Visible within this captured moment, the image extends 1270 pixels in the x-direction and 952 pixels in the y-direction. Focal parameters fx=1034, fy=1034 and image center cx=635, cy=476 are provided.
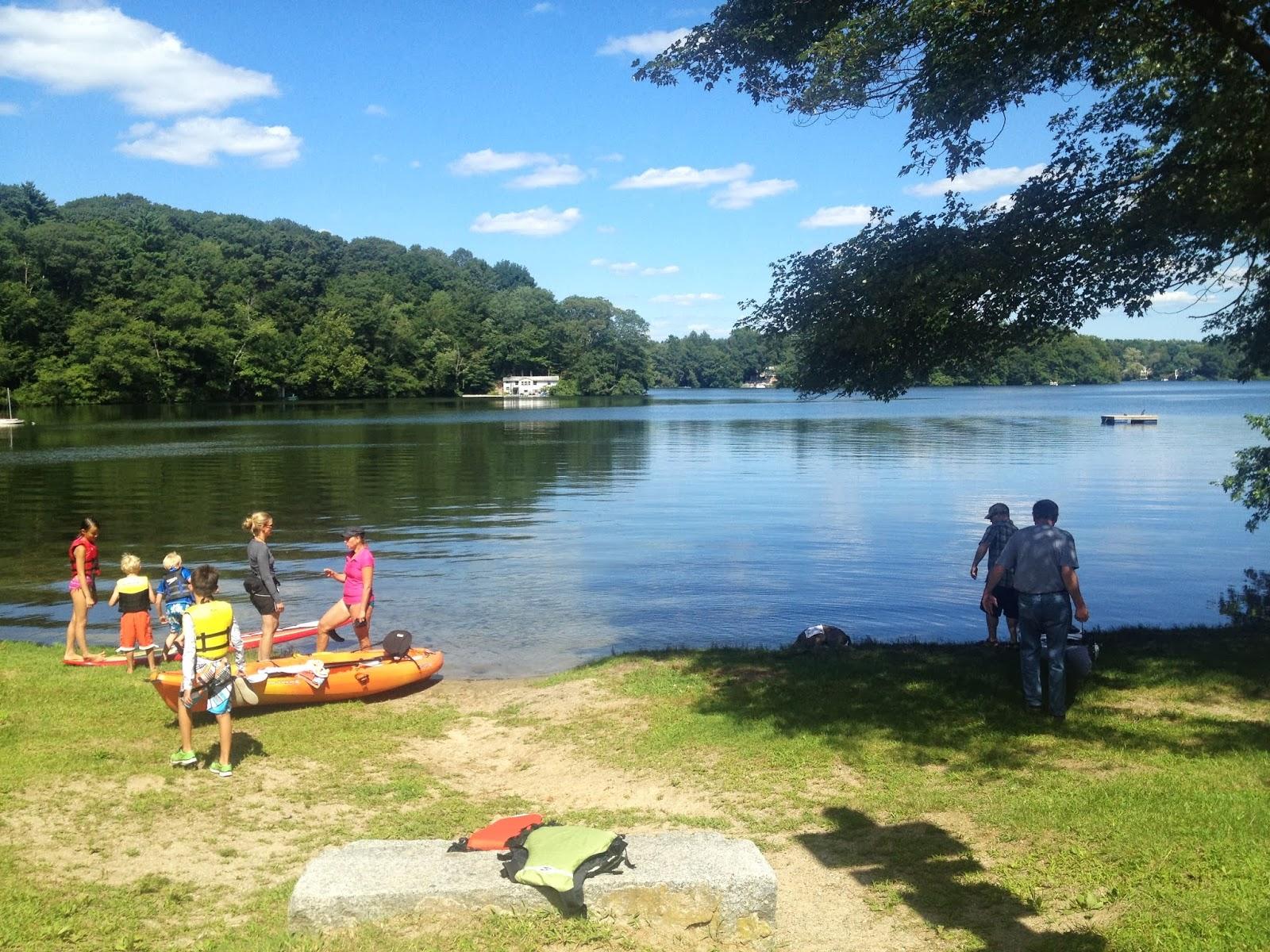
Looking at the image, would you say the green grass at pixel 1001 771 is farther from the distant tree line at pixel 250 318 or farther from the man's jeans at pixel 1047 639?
the distant tree line at pixel 250 318

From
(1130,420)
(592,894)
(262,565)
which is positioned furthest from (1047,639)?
(1130,420)

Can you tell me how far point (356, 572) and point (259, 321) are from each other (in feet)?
408

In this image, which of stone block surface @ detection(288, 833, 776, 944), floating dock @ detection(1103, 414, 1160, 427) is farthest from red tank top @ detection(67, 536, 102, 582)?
floating dock @ detection(1103, 414, 1160, 427)

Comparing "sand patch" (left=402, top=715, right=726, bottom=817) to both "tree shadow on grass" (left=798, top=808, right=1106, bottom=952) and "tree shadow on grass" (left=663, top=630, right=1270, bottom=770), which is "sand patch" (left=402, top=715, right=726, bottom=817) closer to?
"tree shadow on grass" (left=798, top=808, right=1106, bottom=952)

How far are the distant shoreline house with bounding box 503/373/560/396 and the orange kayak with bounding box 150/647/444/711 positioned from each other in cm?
14548

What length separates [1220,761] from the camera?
279 inches

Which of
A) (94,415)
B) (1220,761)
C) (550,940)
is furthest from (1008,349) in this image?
(94,415)

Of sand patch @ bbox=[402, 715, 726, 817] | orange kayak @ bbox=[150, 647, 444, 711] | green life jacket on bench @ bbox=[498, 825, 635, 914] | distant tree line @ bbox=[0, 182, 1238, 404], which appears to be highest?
distant tree line @ bbox=[0, 182, 1238, 404]

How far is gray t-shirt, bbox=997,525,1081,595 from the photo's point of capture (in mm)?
8250

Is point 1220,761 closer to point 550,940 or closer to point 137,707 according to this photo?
point 550,940

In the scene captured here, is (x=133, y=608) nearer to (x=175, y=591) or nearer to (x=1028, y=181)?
(x=175, y=591)

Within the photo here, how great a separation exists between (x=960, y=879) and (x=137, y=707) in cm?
776

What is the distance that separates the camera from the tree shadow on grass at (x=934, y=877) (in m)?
5.05

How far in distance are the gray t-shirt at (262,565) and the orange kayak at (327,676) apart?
86 centimetres
